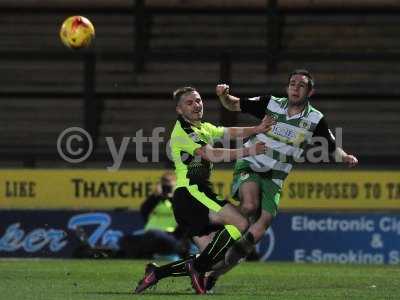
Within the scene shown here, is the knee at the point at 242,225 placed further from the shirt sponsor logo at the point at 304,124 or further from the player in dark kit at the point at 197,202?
the shirt sponsor logo at the point at 304,124

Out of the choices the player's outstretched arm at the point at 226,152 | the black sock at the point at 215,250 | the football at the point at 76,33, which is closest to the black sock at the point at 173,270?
the black sock at the point at 215,250

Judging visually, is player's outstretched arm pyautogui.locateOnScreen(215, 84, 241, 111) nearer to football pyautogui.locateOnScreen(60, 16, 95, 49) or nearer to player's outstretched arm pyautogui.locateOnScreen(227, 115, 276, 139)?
player's outstretched arm pyautogui.locateOnScreen(227, 115, 276, 139)

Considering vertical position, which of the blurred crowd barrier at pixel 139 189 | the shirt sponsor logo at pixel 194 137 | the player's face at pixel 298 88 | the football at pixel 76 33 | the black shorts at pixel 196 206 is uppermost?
the football at pixel 76 33

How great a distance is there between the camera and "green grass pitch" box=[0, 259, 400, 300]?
38.9 feet

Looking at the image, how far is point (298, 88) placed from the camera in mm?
13148

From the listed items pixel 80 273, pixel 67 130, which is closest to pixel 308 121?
pixel 80 273

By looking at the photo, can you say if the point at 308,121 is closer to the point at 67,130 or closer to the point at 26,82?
the point at 67,130

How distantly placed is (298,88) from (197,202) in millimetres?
1938

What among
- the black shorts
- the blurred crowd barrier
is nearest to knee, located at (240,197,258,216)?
the black shorts

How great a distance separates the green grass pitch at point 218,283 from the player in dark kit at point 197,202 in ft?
0.82

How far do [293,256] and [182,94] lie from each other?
9.32 meters

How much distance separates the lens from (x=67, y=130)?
78.4 feet

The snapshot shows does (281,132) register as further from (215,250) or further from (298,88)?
(215,250)

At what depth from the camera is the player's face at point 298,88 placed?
1310 centimetres
